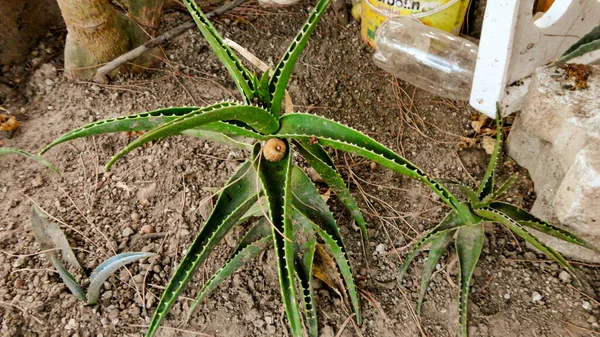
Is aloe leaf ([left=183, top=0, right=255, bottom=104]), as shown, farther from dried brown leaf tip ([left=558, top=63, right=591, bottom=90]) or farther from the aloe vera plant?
dried brown leaf tip ([left=558, top=63, right=591, bottom=90])

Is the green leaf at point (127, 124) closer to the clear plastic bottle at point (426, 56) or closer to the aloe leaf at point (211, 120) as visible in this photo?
the aloe leaf at point (211, 120)

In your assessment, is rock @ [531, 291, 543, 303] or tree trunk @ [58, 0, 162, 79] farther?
tree trunk @ [58, 0, 162, 79]

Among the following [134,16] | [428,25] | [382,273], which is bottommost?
[382,273]

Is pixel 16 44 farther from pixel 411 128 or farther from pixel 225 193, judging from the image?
pixel 411 128

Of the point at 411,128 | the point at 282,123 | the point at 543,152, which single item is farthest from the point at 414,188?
the point at 282,123

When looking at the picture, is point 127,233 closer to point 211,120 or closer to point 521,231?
point 211,120

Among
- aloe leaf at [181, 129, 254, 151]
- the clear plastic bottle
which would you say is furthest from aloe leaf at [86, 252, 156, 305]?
the clear plastic bottle
